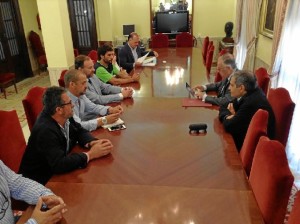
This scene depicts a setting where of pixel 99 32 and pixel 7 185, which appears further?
pixel 99 32

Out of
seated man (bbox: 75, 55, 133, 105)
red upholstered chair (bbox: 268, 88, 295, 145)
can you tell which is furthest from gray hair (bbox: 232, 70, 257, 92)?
seated man (bbox: 75, 55, 133, 105)

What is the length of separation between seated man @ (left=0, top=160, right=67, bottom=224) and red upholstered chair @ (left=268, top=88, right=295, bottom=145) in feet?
5.77

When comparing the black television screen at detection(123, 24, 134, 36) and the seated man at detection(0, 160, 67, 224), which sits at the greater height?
the black television screen at detection(123, 24, 134, 36)

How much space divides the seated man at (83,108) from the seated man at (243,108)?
0.91 m

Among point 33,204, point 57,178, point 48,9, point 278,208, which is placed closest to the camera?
point 278,208

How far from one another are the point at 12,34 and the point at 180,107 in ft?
17.4

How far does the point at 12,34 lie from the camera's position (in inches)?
242

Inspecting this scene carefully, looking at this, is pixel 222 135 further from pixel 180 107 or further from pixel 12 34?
pixel 12 34

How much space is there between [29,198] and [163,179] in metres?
0.71

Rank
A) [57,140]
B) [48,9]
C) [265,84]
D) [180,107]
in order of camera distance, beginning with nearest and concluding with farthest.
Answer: [57,140] < [180,107] < [265,84] < [48,9]

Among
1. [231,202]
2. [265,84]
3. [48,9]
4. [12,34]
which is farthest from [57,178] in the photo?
[12,34]

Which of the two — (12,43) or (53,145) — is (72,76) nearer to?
(53,145)

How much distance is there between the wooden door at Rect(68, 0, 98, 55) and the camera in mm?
6762

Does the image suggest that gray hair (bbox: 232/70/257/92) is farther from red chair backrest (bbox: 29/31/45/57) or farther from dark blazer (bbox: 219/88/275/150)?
red chair backrest (bbox: 29/31/45/57)
